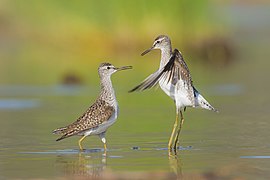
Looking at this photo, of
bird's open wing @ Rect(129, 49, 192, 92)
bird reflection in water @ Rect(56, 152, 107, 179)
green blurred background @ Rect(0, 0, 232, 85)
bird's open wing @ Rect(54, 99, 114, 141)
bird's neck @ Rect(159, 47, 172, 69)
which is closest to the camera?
bird reflection in water @ Rect(56, 152, 107, 179)

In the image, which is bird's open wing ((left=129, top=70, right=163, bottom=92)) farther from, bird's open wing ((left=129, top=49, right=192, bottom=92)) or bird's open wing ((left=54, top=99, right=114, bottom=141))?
bird's open wing ((left=54, top=99, right=114, bottom=141))

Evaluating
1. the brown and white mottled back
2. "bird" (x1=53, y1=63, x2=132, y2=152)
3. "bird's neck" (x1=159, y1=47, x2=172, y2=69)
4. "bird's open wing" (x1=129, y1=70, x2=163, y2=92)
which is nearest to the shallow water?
"bird" (x1=53, y1=63, x2=132, y2=152)

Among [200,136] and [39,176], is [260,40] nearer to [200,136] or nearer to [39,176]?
[200,136]

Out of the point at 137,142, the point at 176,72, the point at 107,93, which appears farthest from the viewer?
the point at 137,142

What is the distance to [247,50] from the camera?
31.5 metres

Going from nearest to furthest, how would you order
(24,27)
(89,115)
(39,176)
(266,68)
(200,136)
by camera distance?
(39,176)
(89,115)
(200,136)
(266,68)
(24,27)

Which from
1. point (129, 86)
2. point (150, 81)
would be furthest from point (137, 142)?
point (129, 86)

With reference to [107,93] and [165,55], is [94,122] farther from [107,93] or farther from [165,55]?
[165,55]

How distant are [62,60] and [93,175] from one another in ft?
59.4

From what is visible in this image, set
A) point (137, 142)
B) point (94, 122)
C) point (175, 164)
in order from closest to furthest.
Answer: point (175, 164) < point (94, 122) < point (137, 142)

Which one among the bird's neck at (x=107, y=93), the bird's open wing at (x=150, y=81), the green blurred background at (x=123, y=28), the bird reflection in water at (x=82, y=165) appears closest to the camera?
the bird reflection in water at (x=82, y=165)

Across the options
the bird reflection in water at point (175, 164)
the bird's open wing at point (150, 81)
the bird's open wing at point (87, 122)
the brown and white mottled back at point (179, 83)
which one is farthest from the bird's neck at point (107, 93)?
the bird reflection in water at point (175, 164)

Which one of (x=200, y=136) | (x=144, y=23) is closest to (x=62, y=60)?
(x=144, y=23)

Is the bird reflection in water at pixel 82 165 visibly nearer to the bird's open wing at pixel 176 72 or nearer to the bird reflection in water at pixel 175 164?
the bird reflection in water at pixel 175 164
